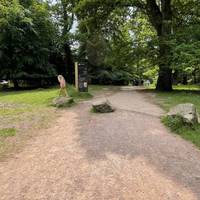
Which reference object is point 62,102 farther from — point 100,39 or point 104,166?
point 100,39

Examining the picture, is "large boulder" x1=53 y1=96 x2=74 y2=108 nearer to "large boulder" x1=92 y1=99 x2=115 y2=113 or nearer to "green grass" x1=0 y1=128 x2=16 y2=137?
"large boulder" x1=92 y1=99 x2=115 y2=113

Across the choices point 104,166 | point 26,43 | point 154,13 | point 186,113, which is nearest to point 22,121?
point 186,113

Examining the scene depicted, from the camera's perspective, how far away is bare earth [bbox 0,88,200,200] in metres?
5.02

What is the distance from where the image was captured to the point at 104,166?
602 cm

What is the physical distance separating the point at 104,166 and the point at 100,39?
2311cm

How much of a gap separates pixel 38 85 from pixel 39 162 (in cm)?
2363

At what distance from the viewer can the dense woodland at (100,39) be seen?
2005 cm

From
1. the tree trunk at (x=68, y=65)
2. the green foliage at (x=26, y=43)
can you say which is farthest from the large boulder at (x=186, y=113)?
the tree trunk at (x=68, y=65)

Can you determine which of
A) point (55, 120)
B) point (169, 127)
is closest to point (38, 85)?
point (55, 120)

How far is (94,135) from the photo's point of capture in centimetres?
830

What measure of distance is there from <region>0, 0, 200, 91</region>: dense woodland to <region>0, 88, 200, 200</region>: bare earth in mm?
8989

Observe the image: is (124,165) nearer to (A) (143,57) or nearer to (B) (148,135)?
(B) (148,135)

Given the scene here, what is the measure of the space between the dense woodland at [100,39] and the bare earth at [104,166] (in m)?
8.99

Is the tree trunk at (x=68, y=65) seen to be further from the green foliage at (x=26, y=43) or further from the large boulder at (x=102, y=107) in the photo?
the large boulder at (x=102, y=107)
